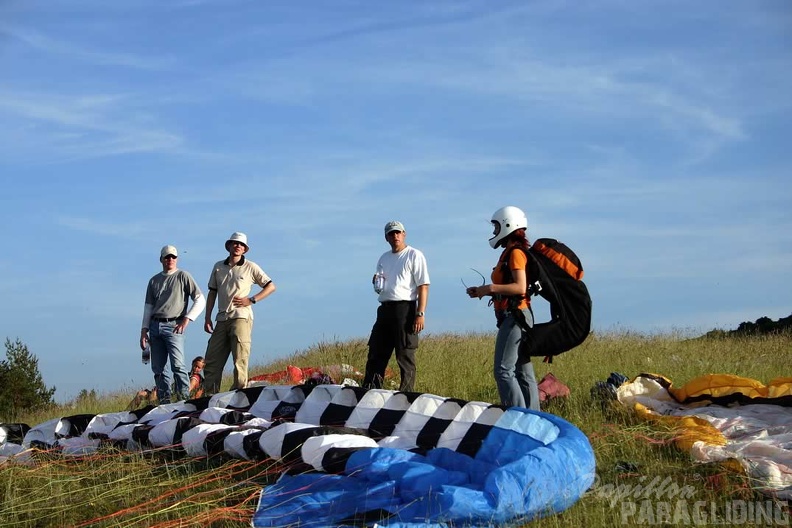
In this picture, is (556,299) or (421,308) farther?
(421,308)

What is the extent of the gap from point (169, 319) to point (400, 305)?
3.07 m

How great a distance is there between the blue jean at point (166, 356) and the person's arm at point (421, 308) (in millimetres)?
2983

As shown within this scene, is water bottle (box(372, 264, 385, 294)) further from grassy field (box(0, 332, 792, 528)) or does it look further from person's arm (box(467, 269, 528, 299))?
person's arm (box(467, 269, 528, 299))

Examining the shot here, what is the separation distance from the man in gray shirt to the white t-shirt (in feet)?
8.82

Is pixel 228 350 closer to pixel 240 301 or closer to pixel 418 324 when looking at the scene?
pixel 240 301

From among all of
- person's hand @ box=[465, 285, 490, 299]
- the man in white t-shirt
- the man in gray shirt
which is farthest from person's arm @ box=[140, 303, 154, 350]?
person's hand @ box=[465, 285, 490, 299]

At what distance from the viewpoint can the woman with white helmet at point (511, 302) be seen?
695cm

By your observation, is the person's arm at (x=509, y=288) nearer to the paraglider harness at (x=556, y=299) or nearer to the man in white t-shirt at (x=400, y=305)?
the paraglider harness at (x=556, y=299)

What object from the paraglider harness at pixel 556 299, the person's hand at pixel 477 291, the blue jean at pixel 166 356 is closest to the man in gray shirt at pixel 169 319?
the blue jean at pixel 166 356

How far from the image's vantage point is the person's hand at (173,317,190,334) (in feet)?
33.6

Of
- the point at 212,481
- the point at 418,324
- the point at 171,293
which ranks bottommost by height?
the point at 212,481

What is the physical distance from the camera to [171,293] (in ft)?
33.7

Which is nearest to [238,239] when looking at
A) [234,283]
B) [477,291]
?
[234,283]

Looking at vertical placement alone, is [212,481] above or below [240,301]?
below
